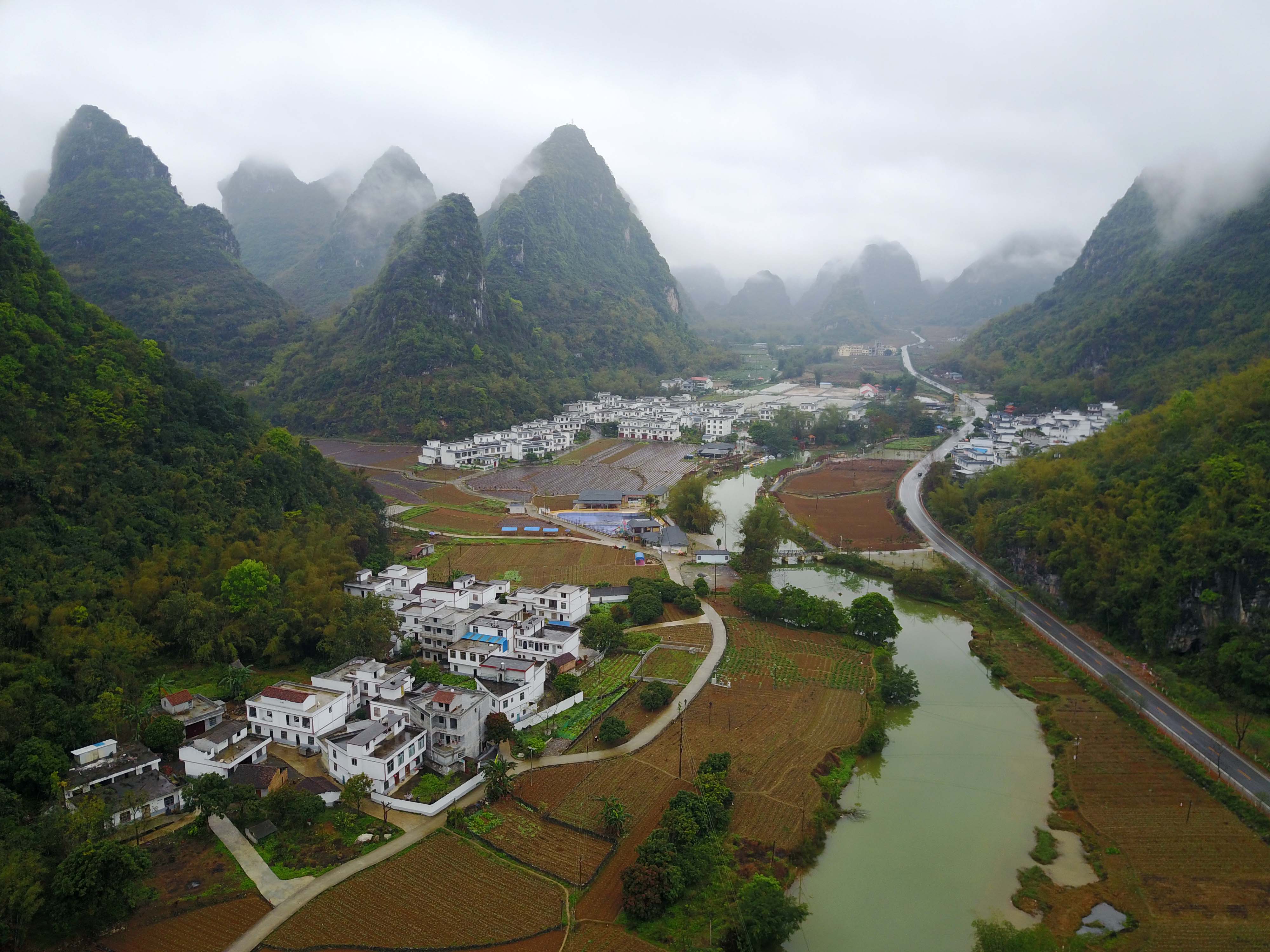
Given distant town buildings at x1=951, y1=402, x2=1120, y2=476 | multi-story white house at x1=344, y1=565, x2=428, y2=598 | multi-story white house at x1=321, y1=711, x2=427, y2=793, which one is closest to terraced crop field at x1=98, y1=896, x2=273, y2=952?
multi-story white house at x1=321, y1=711, x2=427, y2=793

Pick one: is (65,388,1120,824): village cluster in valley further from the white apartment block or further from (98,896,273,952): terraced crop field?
(98,896,273,952): terraced crop field

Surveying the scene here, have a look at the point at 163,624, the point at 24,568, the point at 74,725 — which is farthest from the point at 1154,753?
the point at 24,568

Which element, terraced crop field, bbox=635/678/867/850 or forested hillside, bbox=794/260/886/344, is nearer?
terraced crop field, bbox=635/678/867/850

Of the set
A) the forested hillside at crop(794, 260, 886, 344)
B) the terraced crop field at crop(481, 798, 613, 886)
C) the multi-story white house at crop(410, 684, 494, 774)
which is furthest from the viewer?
the forested hillside at crop(794, 260, 886, 344)

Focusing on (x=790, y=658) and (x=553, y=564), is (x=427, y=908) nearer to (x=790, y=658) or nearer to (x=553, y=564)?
(x=790, y=658)

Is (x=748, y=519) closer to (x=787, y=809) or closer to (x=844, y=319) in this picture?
(x=787, y=809)

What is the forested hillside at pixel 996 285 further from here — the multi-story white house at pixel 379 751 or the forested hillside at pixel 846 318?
the multi-story white house at pixel 379 751

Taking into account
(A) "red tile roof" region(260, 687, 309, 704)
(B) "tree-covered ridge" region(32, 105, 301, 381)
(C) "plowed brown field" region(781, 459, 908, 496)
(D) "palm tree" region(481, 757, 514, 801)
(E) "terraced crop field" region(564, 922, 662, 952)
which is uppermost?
(B) "tree-covered ridge" region(32, 105, 301, 381)
